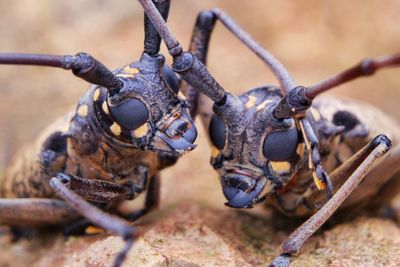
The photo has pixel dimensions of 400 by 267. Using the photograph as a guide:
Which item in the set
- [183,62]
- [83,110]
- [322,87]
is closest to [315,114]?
[322,87]

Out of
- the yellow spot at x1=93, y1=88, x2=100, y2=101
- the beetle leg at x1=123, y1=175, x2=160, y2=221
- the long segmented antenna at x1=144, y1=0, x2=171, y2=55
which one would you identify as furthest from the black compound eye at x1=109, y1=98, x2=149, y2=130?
the beetle leg at x1=123, y1=175, x2=160, y2=221

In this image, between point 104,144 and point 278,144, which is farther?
point 104,144

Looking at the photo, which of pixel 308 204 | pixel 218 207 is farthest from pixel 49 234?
pixel 308 204

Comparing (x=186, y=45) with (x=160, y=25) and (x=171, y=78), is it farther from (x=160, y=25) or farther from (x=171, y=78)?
(x=160, y=25)

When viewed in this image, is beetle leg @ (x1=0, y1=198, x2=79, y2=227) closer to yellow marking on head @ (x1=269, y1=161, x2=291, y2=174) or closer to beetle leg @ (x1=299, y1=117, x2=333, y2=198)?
yellow marking on head @ (x1=269, y1=161, x2=291, y2=174)

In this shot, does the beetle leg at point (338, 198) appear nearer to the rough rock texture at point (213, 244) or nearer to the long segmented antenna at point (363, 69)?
the rough rock texture at point (213, 244)

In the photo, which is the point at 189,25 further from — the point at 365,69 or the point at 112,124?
the point at 365,69
